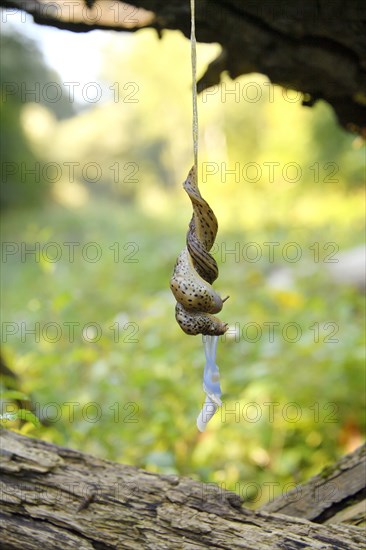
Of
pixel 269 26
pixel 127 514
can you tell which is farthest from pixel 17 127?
pixel 127 514

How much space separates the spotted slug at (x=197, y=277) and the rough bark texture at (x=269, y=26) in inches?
30.3

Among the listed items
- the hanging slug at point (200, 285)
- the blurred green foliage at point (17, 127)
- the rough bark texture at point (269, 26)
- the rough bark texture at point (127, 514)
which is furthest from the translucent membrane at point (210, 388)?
the blurred green foliage at point (17, 127)

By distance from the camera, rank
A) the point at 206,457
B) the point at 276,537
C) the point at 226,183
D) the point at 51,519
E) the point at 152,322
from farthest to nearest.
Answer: the point at 226,183 < the point at 152,322 < the point at 206,457 < the point at 51,519 < the point at 276,537

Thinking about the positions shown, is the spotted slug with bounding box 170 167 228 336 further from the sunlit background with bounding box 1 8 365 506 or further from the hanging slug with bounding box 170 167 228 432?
the sunlit background with bounding box 1 8 365 506

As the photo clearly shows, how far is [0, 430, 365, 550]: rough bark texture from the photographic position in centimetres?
153

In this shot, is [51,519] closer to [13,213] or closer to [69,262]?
[69,262]

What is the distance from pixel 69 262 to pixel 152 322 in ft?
18.3

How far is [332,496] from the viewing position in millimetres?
1833

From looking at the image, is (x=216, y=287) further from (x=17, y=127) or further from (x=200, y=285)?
(x=17, y=127)

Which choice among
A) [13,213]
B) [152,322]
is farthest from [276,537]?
[13,213]

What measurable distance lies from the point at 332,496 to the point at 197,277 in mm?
955

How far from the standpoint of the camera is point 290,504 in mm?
Result: 1893

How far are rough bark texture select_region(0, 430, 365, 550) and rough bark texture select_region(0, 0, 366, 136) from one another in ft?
4.27

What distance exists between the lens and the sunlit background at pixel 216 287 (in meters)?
2.96
